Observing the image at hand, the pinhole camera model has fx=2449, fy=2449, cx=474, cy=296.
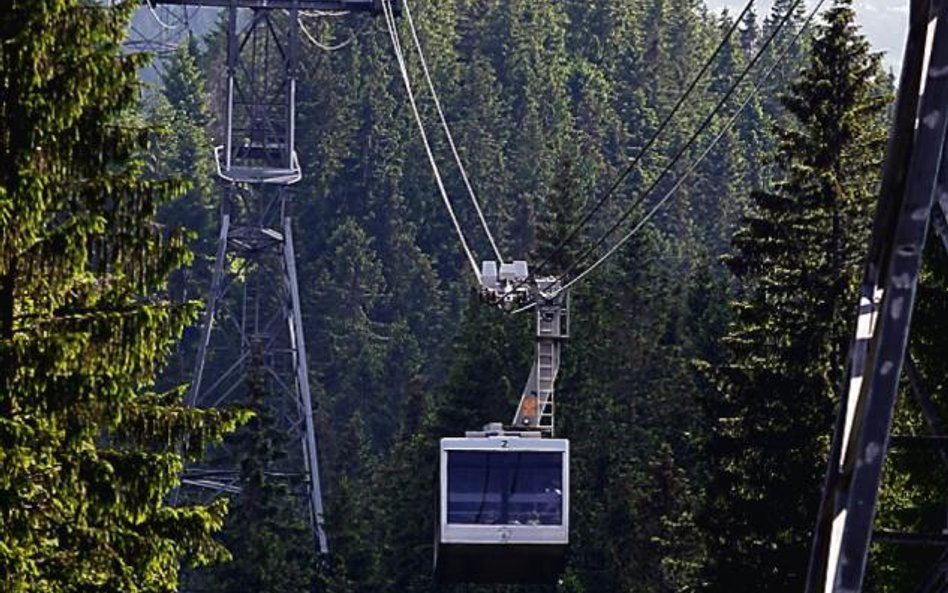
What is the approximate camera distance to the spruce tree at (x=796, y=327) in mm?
29562

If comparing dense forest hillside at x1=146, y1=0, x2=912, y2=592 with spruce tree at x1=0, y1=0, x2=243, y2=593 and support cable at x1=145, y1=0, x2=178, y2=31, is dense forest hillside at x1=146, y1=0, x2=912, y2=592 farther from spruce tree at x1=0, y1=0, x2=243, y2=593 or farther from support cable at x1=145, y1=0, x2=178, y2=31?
spruce tree at x1=0, y1=0, x2=243, y2=593

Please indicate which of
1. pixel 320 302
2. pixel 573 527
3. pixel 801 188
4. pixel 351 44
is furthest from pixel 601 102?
pixel 801 188

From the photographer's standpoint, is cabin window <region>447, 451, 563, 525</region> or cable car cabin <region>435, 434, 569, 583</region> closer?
cable car cabin <region>435, 434, 569, 583</region>

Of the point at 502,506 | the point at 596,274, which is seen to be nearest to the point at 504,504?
the point at 502,506

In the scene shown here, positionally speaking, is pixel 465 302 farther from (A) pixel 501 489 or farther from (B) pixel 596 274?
(A) pixel 501 489

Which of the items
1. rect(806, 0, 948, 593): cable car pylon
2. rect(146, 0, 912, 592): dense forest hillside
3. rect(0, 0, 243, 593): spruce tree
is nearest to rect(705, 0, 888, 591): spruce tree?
rect(146, 0, 912, 592): dense forest hillside

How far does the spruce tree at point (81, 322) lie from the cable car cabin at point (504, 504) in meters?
15.1

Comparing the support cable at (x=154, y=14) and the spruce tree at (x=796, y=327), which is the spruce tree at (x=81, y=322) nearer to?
the spruce tree at (x=796, y=327)

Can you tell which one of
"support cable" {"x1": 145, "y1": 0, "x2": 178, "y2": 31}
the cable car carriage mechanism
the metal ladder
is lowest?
the cable car carriage mechanism

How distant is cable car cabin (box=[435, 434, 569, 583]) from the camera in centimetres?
3089

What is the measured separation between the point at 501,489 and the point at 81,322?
53.6 feet

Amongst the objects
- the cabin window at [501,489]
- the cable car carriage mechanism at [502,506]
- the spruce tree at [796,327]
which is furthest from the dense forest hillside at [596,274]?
the cabin window at [501,489]

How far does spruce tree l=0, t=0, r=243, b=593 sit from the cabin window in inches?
599

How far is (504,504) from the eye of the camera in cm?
3102
